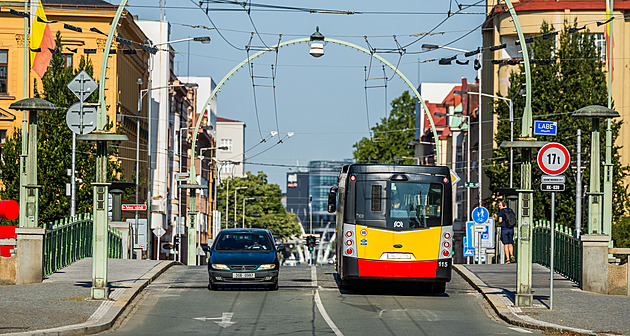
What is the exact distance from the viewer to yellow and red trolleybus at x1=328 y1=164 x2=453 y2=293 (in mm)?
23109

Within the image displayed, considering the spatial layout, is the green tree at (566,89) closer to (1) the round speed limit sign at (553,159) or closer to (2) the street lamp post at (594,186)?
(2) the street lamp post at (594,186)

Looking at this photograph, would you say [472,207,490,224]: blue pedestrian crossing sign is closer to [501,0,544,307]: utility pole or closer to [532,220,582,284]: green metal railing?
[532,220,582,284]: green metal railing

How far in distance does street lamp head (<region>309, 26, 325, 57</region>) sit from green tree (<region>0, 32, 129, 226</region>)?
485 inches

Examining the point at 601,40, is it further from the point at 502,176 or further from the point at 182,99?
the point at 182,99

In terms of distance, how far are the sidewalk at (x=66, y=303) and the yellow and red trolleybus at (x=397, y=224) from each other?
4803 millimetres

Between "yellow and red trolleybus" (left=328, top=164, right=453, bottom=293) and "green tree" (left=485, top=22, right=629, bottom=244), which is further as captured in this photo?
"green tree" (left=485, top=22, right=629, bottom=244)

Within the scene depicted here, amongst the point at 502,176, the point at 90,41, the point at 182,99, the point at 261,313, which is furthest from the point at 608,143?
the point at 182,99

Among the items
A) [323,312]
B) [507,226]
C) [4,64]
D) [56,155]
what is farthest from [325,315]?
[4,64]

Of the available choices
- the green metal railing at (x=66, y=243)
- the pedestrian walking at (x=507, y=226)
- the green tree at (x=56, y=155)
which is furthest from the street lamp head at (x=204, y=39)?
the pedestrian walking at (x=507, y=226)

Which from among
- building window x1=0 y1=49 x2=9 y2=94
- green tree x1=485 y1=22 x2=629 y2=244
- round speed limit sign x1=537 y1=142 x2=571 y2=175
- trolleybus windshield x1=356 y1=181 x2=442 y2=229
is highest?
building window x1=0 y1=49 x2=9 y2=94

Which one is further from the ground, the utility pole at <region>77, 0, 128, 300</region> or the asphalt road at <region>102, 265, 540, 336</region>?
the utility pole at <region>77, 0, 128, 300</region>

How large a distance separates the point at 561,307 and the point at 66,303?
29.9 feet

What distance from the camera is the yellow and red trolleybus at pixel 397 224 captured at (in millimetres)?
23109

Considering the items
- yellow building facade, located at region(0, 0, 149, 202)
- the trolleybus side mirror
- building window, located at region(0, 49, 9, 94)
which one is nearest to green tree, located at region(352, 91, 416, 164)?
yellow building facade, located at region(0, 0, 149, 202)
